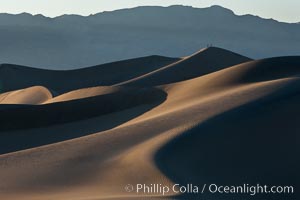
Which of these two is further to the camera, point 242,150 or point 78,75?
point 78,75

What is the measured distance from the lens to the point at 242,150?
16.8 metres

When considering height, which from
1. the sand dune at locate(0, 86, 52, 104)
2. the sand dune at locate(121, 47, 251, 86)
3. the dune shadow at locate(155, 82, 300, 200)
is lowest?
the dune shadow at locate(155, 82, 300, 200)

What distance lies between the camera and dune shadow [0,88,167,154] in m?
23.8

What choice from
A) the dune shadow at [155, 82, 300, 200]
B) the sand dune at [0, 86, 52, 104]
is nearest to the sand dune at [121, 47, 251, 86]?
the sand dune at [0, 86, 52, 104]

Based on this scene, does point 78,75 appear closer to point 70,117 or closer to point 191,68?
point 191,68

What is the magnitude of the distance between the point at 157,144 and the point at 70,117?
33.4ft

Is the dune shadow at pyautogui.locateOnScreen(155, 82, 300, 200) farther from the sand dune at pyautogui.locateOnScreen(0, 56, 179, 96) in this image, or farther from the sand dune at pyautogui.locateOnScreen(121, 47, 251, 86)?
the sand dune at pyautogui.locateOnScreen(0, 56, 179, 96)

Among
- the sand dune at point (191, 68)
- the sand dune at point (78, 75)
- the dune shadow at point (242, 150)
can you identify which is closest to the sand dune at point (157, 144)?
the dune shadow at point (242, 150)

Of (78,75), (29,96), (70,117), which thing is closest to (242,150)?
(70,117)

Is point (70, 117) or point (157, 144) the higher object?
point (70, 117)

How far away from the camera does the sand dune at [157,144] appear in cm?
1415

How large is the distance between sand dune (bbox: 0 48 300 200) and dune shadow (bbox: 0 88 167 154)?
34 millimetres

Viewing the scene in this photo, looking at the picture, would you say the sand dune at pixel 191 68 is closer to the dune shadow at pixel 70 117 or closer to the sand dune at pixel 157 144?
→ the dune shadow at pixel 70 117

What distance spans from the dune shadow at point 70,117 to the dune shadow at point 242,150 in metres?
5.81
